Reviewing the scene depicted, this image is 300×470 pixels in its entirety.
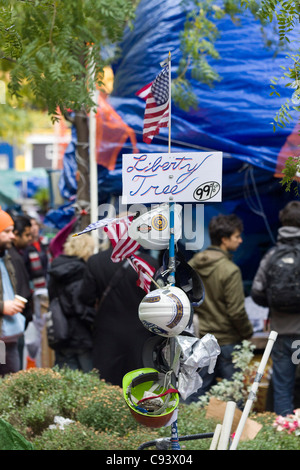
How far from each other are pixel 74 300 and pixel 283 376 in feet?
6.22

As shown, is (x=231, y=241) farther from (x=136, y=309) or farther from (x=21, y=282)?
(x=21, y=282)

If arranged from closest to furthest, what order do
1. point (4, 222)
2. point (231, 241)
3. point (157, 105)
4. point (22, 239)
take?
point (157, 105), point (4, 222), point (231, 241), point (22, 239)

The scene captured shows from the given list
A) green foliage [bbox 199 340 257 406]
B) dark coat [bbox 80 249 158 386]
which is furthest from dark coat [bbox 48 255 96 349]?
green foliage [bbox 199 340 257 406]

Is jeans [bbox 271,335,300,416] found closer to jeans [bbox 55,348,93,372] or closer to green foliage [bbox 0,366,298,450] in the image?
green foliage [bbox 0,366,298,450]

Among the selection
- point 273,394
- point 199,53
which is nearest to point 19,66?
point 199,53

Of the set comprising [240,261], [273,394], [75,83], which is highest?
[75,83]

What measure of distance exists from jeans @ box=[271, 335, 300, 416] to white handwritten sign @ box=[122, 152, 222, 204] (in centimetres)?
276

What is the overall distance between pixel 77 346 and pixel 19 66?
2.69 meters

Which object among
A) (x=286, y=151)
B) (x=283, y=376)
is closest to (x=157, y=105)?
(x=286, y=151)

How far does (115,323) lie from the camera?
595 cm

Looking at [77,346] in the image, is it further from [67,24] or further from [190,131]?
[67,24]

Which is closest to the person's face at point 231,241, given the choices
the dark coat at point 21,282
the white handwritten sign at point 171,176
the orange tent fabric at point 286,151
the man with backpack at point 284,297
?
the man with backpack at point 284,297

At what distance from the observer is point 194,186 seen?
360 centimetres

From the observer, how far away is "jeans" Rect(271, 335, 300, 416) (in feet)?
19.7
